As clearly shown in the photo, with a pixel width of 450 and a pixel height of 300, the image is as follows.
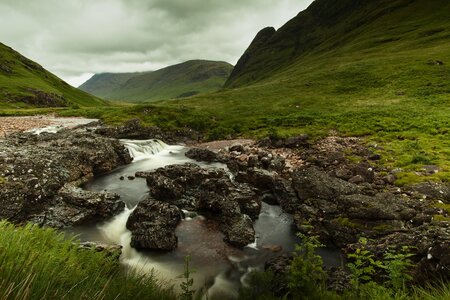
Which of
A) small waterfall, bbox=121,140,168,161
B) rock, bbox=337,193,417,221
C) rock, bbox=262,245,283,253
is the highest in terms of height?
small waterfall, bbox=121,140,168,161

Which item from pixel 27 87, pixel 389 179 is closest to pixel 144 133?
pixel 389 179

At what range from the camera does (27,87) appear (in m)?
98.5

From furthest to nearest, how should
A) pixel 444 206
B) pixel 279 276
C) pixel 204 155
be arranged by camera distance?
pixel 204 155
pixel 444 206
pixel 279 276

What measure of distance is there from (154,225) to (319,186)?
10.1m

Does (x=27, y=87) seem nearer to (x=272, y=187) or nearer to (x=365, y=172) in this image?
(x=272, y=187)

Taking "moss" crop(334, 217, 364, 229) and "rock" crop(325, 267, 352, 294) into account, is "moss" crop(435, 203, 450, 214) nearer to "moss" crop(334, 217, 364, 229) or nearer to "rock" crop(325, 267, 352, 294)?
"moss" crop(334, 217, 364, 229)

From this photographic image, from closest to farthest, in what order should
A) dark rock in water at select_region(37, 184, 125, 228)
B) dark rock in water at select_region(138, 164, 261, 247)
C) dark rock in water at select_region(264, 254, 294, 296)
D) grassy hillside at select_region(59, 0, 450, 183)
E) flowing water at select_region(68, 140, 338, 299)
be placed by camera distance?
dark rock in water at select_region(264, 254, 294, 296) → flowing water at select_region(68, 140, 338, 299) → dark rock in water at select_region(37, 184, 125, 228) → dark rock in water at select_region(138, 164, 261, 247) → grassy hillside at select_region(59, 0, 450, 183)

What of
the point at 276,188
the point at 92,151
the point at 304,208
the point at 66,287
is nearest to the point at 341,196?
the point at 304,208

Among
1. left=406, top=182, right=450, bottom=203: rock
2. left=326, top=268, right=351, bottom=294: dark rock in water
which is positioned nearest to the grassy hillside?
left=406, top=182, right=450, bottom=203: rock

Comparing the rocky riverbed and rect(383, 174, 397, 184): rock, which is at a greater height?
the rocky riverbed

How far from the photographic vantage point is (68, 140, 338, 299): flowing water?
12664 mm

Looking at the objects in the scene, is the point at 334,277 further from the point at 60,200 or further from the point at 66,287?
the point at 60,200

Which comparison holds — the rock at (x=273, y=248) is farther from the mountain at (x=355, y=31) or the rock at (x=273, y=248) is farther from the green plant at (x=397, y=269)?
the mountain at (x=355, y=31)

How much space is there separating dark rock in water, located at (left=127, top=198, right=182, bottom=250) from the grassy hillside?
14766 mm
